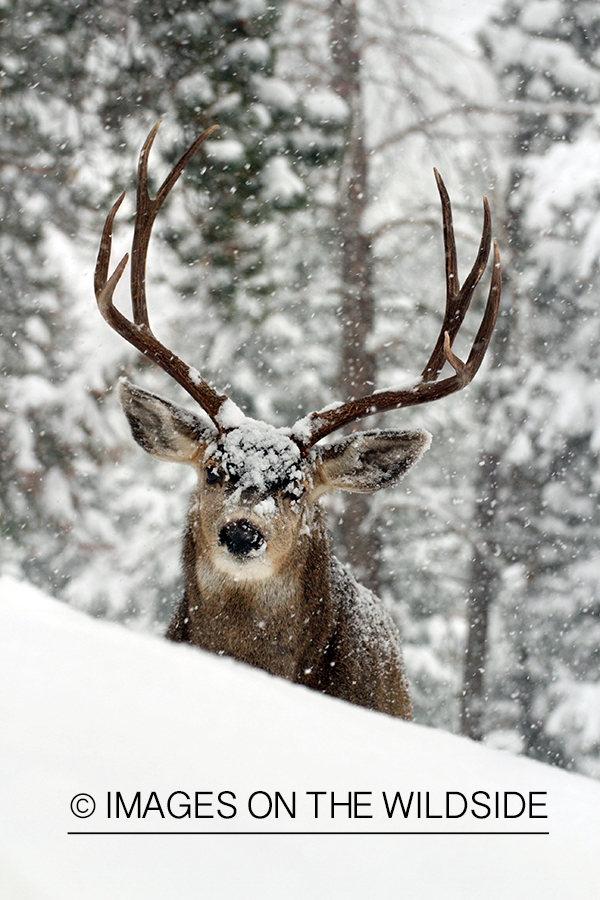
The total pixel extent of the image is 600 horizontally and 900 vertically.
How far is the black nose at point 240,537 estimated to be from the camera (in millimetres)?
3742

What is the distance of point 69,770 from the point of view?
174 cm

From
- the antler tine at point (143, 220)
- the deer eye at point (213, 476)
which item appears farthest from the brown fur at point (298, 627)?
the antler tine at point (143, 220)

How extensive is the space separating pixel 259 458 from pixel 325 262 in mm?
8402

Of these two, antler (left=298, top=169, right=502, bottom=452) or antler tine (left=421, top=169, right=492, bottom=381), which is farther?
antler tine (left=421, top=169, right=492, bottom=381)

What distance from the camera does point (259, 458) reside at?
4.00 m

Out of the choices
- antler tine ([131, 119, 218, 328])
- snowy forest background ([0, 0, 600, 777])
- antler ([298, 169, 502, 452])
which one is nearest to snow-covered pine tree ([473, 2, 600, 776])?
snowy forest background ([0, 0, 600, 777])

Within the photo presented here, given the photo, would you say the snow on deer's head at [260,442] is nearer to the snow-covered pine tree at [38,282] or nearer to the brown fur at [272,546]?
the brown fur at [272,546]

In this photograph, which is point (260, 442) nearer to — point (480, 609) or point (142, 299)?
point (142, 299)

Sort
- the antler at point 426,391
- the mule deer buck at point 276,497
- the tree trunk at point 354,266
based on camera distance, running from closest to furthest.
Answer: the mule deer buck at point 276,497 < the antler at point 426,391 < the tree trunk at point 354,266

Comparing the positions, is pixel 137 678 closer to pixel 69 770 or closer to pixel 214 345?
pixel 69 770

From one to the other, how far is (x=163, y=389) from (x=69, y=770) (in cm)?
963

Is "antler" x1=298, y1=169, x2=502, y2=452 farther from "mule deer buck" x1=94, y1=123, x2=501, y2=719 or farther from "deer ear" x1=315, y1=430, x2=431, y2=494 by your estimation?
"deer ear" x1=315, y1=430, x2=431, y2=494

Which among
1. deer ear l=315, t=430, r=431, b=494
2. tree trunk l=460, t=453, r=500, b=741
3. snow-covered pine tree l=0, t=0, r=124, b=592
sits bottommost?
deer ear l=315, t=430, r=431, b=494

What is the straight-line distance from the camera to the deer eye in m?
4.01
